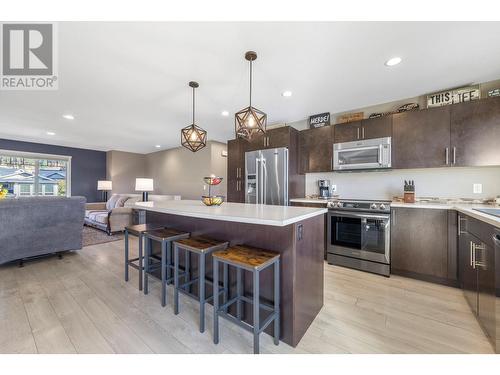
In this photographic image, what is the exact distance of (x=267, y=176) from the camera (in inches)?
140

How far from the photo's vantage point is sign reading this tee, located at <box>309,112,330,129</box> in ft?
11.4

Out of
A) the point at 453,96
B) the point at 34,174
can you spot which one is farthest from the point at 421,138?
the point at 34,174

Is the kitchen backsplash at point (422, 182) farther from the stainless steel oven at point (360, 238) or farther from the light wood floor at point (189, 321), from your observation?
the light wood floor at point (189, 321)

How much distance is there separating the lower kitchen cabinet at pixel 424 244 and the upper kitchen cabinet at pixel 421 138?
0.69m

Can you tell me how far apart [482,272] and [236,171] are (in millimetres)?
3438

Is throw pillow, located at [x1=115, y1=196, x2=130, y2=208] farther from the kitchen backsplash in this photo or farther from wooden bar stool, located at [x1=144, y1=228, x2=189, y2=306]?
the kitchen backsplash

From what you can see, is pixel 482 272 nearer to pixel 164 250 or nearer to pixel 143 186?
pixel 164 250

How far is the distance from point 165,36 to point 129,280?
8.39 feet
